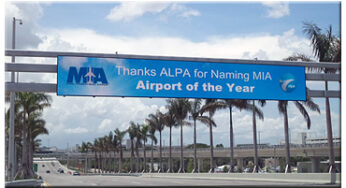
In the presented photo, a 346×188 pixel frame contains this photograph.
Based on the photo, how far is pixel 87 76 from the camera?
20.8 meters

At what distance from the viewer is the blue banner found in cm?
2070

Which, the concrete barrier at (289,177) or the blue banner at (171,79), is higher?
the blue banner at (171,79)

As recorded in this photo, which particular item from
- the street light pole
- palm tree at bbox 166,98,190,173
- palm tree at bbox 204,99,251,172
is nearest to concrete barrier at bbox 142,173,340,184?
palm tree at bbox 204,99,251,172

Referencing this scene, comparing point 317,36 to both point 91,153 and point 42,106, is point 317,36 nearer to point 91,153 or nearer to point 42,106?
point 42,106

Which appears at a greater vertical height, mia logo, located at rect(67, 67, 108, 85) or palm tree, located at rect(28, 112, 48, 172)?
mia logo, located at rect(67, 67, 108, 85)

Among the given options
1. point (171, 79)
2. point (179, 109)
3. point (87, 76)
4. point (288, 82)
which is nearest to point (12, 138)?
point (87, 76)

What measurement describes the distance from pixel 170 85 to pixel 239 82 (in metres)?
3.54

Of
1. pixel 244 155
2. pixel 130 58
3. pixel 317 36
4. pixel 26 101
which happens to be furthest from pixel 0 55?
pixel 244 155

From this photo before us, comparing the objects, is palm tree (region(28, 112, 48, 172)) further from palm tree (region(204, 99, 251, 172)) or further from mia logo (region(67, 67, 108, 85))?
mia logo (region(67, 67, 108, 85))

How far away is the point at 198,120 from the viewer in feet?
186

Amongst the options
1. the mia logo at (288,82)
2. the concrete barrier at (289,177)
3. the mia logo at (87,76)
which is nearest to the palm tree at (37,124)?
the concrete barrier at (289,177)

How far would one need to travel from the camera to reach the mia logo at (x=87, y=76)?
67.7 ft

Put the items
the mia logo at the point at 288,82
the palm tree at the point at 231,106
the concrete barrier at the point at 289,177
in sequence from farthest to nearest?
1. the palm tree at the point at 231,106
2. the concrete barrier at the point at 289,177
3. the mia logo at the point at 288,82

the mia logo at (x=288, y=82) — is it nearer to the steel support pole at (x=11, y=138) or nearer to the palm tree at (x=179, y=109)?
the steel support pole at (x=11, y=138)
